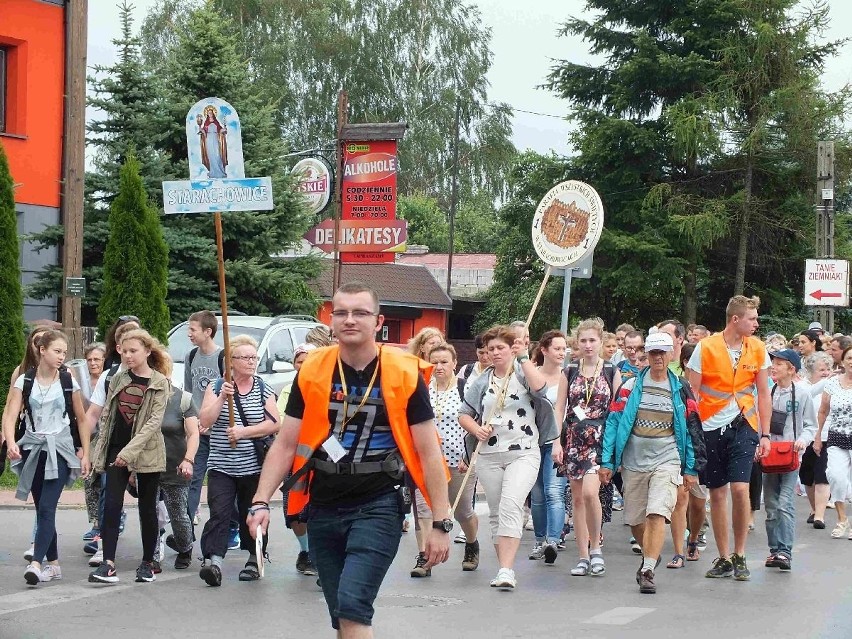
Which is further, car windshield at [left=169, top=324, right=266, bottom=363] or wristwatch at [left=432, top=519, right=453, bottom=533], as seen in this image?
car windshield at [left=169, top=324, right=266, bottom=363]

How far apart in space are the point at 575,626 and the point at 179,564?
11.7 ft

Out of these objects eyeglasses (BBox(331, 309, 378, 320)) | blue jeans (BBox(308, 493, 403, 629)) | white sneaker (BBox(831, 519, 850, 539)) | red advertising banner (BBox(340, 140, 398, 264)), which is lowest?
white sneaker (BBox(831, 519, 850, 539))

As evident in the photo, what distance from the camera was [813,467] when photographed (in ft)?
49.9

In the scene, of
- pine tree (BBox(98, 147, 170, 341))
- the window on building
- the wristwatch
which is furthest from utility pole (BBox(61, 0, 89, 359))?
the wristwatch

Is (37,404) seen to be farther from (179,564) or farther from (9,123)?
(9,123)

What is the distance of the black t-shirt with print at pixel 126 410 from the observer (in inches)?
391

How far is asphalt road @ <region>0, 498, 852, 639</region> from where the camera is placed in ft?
27.3

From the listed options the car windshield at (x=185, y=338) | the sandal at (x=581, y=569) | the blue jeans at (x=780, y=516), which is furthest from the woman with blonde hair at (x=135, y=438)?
the car windshield at (x=185, y=338)

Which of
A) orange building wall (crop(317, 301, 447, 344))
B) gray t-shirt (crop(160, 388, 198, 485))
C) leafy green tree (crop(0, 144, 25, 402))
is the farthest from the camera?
orange building wall (crop(317, 301, 447, 344))

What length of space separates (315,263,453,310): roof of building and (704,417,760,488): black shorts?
134 feet

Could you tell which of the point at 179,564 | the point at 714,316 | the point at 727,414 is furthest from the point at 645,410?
the point at 714,316

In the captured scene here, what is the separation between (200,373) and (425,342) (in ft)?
6.30

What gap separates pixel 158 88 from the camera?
26797mm

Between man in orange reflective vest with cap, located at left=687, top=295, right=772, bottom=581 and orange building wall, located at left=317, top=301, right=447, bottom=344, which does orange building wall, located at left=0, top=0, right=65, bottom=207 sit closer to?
man in orange reflective vest with cap, located at left=687, top=295, right=772, bottom=581
